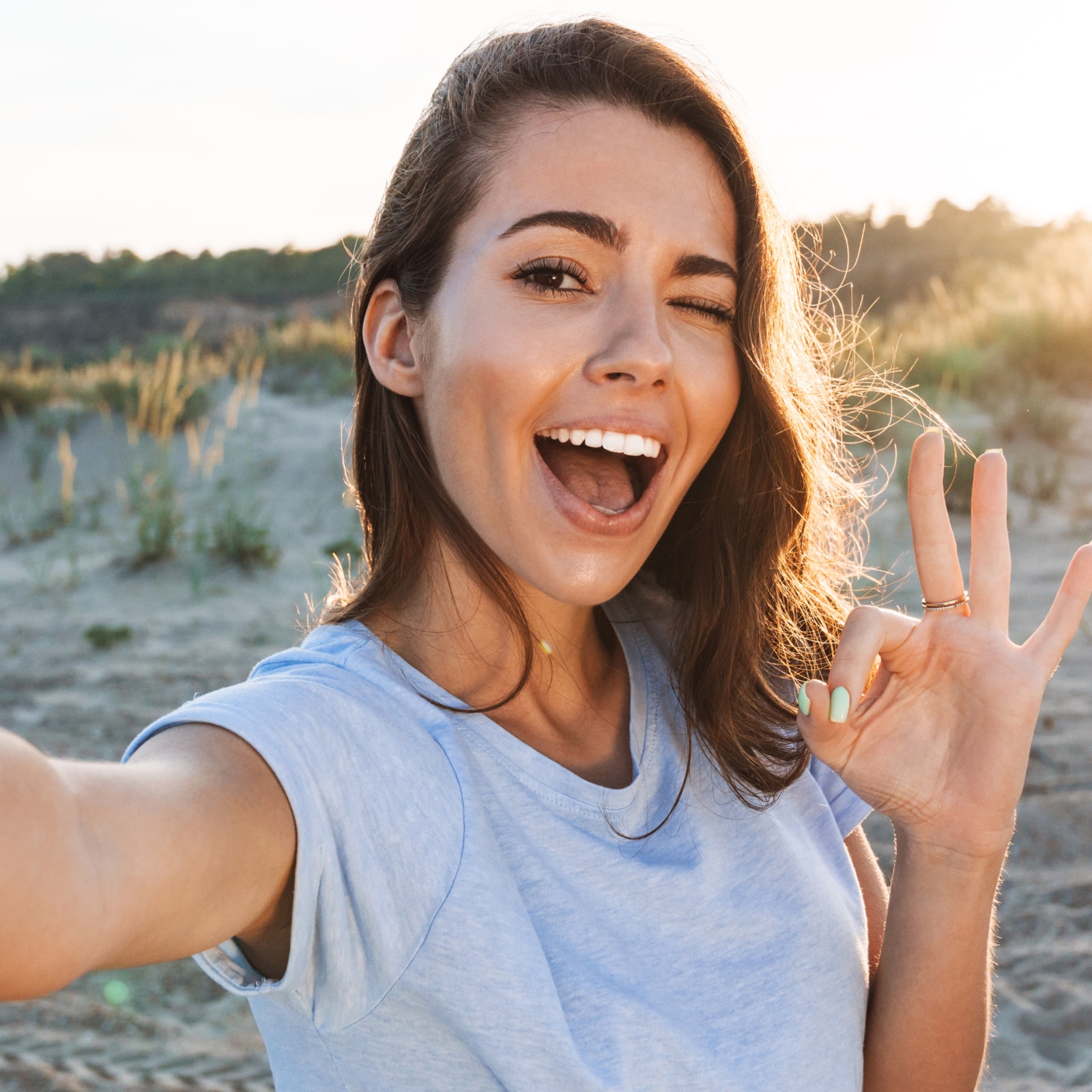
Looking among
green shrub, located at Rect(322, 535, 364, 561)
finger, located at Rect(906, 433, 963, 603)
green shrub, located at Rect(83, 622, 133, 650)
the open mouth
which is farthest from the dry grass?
finger, located at Rect(906, 433, 963, 603)

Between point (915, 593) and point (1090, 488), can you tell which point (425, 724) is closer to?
point (915, 593)

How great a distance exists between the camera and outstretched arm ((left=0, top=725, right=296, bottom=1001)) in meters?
0.95

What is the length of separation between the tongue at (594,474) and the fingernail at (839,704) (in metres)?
0.56

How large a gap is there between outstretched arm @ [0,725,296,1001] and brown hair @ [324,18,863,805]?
58 centimetres

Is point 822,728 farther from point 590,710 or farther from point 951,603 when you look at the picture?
point 590,710

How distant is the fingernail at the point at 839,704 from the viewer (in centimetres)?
161

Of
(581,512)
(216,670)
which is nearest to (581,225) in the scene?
(581,512)

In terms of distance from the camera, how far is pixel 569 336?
5.44 ft

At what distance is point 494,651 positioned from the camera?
5.96 ft

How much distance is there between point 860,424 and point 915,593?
3.40 metres

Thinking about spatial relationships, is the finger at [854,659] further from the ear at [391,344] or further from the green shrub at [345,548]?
the green shrub at [345,548]

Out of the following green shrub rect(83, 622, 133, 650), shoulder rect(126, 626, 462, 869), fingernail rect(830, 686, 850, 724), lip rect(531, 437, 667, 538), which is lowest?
green shrub rect(83, 622, 133, 650)

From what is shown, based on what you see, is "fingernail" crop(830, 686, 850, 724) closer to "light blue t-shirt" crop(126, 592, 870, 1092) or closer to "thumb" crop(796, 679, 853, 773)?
"thumb" crop(796, 679, 853, 773)

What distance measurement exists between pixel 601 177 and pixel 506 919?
1.14m
